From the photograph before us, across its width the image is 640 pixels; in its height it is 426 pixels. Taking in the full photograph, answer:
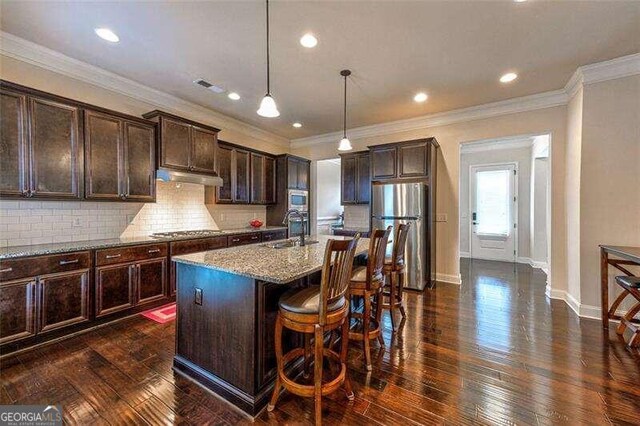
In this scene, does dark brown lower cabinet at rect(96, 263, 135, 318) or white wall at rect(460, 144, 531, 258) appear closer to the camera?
dark brown lower cabinet at rect(96, 263, 135, 318)

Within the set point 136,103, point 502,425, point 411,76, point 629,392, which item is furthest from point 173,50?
point 629,392

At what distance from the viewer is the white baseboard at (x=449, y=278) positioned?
4.57m

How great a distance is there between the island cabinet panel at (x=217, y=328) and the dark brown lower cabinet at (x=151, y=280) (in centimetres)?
143

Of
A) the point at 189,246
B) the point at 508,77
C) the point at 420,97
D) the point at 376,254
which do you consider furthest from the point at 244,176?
the point at 508,77

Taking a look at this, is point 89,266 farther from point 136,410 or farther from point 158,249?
point 136,410

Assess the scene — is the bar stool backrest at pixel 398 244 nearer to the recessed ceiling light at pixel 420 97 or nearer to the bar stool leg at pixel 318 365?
the bar stool leg at pixel 318 365

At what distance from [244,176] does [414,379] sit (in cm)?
418

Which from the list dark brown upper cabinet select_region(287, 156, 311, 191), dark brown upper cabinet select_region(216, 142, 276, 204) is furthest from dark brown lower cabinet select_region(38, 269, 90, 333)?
dark brown upper cabinet select_region(287, 156, 311, 191)

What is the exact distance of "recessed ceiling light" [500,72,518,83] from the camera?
3348 mm

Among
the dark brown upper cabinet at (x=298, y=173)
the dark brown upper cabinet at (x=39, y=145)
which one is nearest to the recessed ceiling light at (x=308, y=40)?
the dark brown upper cabinet at (x=39, y=145)

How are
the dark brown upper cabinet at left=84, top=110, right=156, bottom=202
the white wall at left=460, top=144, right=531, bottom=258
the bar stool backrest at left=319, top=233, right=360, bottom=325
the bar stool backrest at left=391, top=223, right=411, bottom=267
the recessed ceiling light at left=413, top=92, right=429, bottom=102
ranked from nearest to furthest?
the bar stool backrest at left=319, top=233, right=360, bottom=325
the bar stool backrest at left=391, top=223, right=411, bottom=267
the dark brown upper cabinet at left=84, top=110, right=156, bottom=202
the recessed ceiling light at left=413, top=92, right=429, bottom=102
the white wall at left=460, top=144, right=531, bottom=258

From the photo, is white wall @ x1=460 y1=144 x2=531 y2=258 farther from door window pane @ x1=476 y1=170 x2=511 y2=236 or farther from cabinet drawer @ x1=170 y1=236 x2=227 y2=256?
cabinet drawer @ x1=170 y1=236 x2=227 y2=256

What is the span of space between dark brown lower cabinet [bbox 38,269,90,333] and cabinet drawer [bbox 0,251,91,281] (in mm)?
60

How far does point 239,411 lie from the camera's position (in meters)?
1.70
